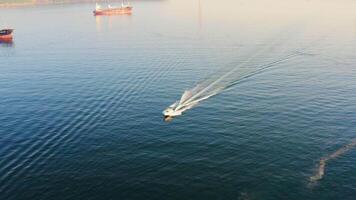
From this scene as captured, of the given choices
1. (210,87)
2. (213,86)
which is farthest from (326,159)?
(213,86)

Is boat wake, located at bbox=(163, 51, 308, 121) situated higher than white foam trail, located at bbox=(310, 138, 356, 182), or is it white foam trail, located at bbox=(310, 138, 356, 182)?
boat wake, located at bbox=(163, 51, 308, 121)

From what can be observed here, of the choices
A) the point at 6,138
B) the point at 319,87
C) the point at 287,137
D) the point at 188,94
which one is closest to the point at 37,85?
the point at 6,138

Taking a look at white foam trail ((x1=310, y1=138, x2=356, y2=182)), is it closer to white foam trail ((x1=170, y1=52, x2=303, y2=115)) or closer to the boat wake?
the boat wake

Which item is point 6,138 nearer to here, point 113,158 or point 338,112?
point 113,158

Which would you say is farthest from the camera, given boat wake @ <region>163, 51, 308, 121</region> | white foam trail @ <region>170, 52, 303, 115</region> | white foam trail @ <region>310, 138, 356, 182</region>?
white foam trail @ <region>170, 52, 303, 115</region>

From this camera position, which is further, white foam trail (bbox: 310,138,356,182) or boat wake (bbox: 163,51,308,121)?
boat wake (bbox: 163,51,308,121)

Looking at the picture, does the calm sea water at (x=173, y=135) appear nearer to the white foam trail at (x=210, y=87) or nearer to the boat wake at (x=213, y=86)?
the boat wake at (x=213, y=86)

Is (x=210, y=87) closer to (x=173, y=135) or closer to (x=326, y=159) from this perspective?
(x=173, y=135)

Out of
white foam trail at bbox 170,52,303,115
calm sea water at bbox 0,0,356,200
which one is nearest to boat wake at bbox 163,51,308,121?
white foam trail at bbox 170,52,303,115
